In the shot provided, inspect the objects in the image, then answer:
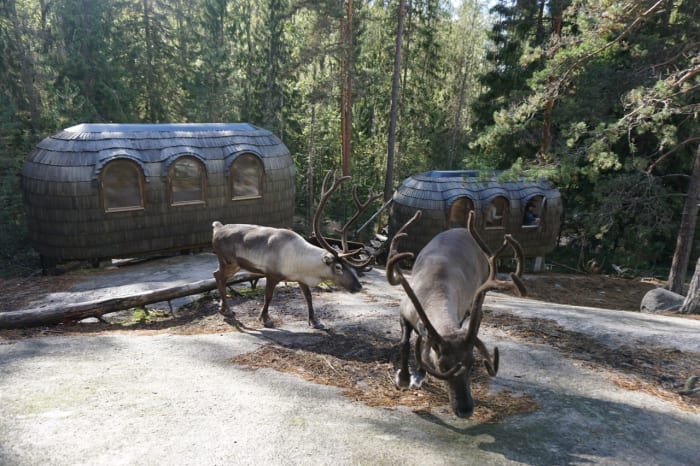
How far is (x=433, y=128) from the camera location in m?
32.9

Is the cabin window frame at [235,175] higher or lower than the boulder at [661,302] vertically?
higher

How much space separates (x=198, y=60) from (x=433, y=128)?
685 inches

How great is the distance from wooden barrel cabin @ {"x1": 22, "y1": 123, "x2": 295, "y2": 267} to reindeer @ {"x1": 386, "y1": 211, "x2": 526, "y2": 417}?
10.4 m

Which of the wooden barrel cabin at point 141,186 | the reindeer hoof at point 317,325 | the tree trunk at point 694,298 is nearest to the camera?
the reindeer hoof at point 317,325

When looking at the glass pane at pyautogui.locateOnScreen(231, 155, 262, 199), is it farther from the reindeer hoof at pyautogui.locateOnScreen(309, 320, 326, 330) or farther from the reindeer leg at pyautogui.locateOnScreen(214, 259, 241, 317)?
the reindeer hoof at pyautogui.locateOnScreen(309, 320, 326, 330)

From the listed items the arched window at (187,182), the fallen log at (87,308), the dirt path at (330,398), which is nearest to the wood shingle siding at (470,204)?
the arched window at (187,182)

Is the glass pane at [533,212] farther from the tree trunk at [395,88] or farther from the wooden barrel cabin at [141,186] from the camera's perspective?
the wooden barrel cabin at [141,186]

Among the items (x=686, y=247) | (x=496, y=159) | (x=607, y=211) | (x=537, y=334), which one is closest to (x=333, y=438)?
(x=537, y=334)

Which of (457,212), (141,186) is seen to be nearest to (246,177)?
(141,186)

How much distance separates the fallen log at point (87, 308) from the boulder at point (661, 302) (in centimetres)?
1206

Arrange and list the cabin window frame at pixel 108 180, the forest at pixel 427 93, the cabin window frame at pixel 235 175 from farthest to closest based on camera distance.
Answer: the cabin window frame at pixel 235 175, the cabin window frame at pixel 108 180, the forest at pixel 427 93

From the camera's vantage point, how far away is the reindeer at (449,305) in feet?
Answer: 13.8

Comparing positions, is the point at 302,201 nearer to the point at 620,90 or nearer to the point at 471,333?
the point at 620,90

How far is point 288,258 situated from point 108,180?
869 centimetres
